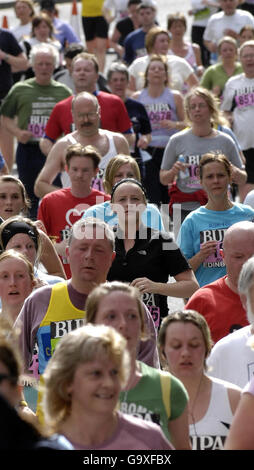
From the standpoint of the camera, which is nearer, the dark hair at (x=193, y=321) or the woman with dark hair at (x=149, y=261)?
the dark hair at (x=193, y=321)

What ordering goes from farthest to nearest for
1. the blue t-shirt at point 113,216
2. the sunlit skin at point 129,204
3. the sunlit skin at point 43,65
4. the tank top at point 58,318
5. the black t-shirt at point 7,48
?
the black t-shirt at point 7,48 < the sunlit skin at point 43,65 < the blue t-shirt at point 113,216 < the sunlit skin at point 129,204 < the tank top at point 58,318

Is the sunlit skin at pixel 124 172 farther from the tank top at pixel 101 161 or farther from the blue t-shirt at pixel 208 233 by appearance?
the tank top at pixel 101 161

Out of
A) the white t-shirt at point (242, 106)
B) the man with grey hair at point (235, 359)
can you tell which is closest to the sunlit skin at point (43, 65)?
the white t-shirt at point (242, 106)

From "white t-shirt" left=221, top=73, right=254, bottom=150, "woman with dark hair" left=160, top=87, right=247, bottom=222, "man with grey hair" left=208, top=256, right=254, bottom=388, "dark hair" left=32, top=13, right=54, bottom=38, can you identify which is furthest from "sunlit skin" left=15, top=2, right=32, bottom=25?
"man with grey hair" left=208, top=256, right=254, bottom=388

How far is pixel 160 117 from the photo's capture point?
1373cm

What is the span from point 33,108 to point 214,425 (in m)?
8.05

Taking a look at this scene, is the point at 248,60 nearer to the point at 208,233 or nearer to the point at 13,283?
the point at 208,233

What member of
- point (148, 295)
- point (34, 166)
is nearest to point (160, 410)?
point (148, 295)

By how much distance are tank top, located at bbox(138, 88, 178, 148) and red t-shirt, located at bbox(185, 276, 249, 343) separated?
21.3 feet

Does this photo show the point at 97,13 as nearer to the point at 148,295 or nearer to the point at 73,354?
the point at 148,295

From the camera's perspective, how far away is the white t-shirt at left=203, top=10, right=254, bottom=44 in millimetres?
18344

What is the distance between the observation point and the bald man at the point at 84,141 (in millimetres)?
10641

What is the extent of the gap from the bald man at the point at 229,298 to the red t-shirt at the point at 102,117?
4910mm

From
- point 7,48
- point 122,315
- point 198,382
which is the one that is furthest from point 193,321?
point 7,48
